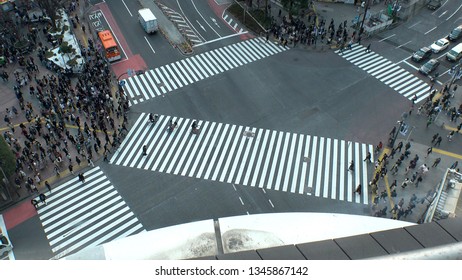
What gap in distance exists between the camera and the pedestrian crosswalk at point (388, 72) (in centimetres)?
4212

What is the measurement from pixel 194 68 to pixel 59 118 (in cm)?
1626

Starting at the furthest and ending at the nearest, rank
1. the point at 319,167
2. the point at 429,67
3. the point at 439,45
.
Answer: the point at 439,45 < the point at 429,67 < the point at 319,167

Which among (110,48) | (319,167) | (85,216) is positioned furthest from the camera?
(110,48)

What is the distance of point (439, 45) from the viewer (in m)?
47.2

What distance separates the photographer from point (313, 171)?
3391 centimetres

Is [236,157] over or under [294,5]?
under

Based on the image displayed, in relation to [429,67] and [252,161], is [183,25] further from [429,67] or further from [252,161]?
[429,67]

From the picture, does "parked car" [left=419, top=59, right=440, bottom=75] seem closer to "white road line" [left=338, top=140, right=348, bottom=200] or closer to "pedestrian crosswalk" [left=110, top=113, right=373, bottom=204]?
"pedestrian crosswalk" [left=110, top=113, right=373, bottom=204]

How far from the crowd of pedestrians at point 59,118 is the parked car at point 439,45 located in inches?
1499

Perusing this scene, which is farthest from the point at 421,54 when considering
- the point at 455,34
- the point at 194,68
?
the point at 194,68

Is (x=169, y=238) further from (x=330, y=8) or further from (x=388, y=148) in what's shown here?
(x=330, y=8)

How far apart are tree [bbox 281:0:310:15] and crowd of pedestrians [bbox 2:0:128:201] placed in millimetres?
24664

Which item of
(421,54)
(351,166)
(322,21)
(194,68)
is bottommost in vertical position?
(351,166)

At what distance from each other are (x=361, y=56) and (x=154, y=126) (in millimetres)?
27348
